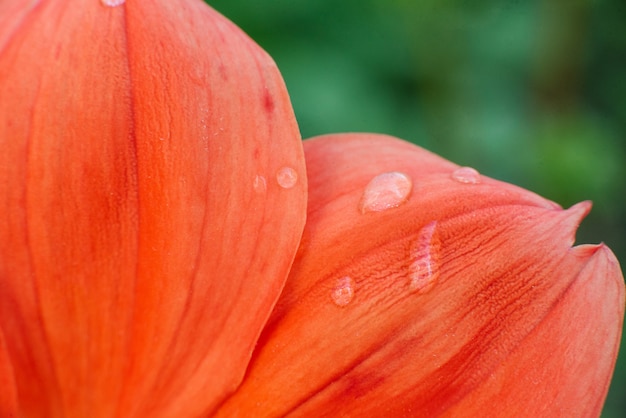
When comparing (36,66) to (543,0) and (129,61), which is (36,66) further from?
(543,0)

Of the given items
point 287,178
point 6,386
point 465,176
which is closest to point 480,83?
point 465,176

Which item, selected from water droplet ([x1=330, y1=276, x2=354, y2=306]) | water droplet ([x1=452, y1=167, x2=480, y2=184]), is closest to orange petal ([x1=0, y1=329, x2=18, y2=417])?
water droplet ([x1=330, y1=276, x2=354, y2=306])

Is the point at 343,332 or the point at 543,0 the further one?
the point at 543,0

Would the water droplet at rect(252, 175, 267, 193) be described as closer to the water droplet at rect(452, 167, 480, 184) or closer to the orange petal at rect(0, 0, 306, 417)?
the orange petal at rect(0, 0, 306, 417)

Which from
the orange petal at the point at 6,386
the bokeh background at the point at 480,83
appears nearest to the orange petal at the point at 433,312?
the orange petal at the point at 6,386

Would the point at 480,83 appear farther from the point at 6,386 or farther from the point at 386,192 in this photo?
the point at 6,386

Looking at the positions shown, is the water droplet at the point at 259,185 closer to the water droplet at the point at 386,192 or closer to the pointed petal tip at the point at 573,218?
the water droplet at the point at 386,192

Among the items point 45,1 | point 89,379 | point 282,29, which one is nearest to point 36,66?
point 45,1
